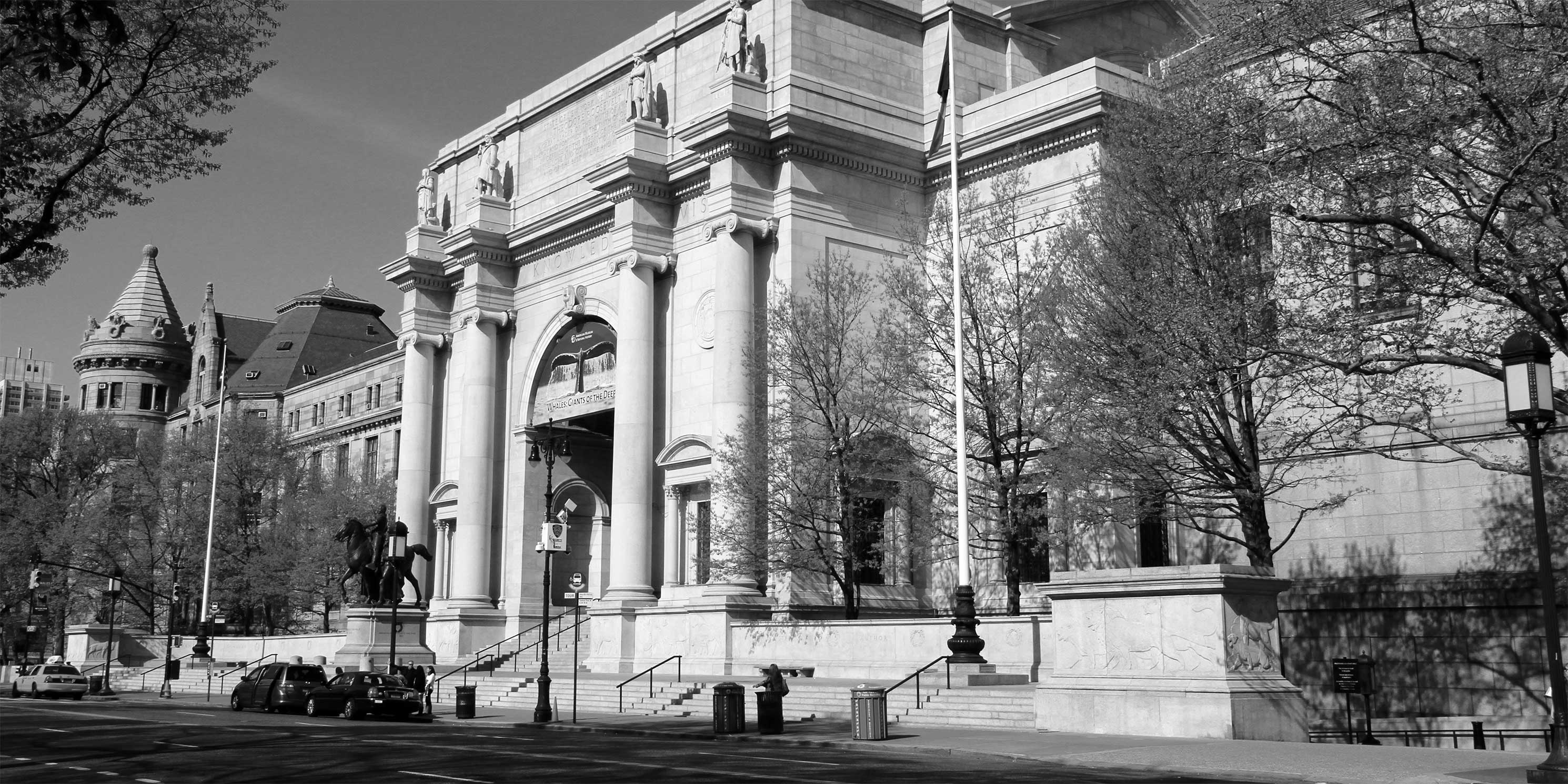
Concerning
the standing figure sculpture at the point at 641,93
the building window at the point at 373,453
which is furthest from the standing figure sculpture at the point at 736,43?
the building window at the point at 373,453

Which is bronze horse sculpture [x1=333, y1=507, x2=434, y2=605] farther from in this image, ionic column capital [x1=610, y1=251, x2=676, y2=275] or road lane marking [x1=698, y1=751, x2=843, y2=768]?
road lane marking [x1=698, y1=751, x2=843, y2=768]

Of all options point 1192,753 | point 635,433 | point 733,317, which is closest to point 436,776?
point 1192,753

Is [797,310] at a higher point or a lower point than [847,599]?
higher

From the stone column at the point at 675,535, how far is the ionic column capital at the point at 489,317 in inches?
556

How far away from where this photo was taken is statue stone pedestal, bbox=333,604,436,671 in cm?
5081

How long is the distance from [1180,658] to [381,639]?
34.2m

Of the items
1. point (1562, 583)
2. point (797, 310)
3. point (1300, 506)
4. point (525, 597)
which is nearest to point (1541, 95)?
point (1562, 583)

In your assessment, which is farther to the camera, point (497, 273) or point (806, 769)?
point (497, 273)

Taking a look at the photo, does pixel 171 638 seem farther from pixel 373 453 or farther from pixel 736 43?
pixel 736 43

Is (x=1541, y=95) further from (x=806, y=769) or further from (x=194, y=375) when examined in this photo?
(x=194, y=375)

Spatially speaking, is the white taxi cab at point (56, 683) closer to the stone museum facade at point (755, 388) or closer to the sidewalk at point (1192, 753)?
the stone museum facade at point (755, 388)

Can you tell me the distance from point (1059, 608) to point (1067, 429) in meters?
6.53

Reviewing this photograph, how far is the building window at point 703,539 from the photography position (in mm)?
43688

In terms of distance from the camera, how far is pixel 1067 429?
32156mm
